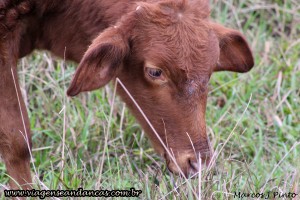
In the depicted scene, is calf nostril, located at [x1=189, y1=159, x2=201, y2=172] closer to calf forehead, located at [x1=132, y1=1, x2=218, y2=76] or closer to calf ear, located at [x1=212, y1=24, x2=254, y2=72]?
calf forehead, located at [x1=132, y1=1, x2=218, y2=76]

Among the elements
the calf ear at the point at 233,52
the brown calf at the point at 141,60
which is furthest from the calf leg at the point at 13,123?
the calf ear at the point at 233,52

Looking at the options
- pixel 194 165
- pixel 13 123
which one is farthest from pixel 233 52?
pixel 13 123

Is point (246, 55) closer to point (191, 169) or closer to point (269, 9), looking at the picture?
point (191, 169)

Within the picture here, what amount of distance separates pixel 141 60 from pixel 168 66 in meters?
0.25

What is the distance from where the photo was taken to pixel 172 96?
16.4 feet

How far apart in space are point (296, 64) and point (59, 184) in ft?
10.8

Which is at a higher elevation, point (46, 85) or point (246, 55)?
point (246, 55)

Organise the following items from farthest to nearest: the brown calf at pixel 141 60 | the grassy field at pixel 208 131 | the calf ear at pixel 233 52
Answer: the calf ear at pixel 233 52
the grassy field at pixel 208 131
the brown calf at pixel 141 60

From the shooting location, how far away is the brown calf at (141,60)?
16.2 ft

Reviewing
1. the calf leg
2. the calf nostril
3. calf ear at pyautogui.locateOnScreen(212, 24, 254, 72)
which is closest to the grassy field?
the calf nostril

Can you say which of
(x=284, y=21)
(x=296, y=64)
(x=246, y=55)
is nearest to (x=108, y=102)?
(x=246, y=55)

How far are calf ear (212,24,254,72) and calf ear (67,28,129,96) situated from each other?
0.85m

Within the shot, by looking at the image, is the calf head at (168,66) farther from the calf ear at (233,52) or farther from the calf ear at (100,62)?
the calf ear at (233,52)

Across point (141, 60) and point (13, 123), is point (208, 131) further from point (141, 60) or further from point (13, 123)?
point (13, 123)
